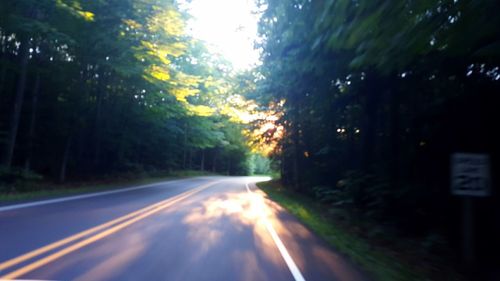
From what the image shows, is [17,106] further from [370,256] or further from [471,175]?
[471,175]

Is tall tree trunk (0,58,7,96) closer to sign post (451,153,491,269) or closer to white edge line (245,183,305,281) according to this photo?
white edge line (245,183,305,281)

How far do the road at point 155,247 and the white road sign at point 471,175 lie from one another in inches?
91.1

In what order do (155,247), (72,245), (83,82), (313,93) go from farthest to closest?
(83,82), (313,93), (155,247), (72,245)

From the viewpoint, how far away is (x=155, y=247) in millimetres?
8180

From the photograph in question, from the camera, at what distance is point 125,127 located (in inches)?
1324

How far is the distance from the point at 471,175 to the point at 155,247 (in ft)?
18.6

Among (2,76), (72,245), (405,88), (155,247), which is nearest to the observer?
(72,245)

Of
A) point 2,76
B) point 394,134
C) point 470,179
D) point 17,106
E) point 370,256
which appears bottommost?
point 370,256

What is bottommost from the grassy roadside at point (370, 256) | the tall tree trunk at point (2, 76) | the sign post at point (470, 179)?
the grassy roadside at point (370, 256)

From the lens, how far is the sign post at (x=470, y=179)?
7380 millimetres

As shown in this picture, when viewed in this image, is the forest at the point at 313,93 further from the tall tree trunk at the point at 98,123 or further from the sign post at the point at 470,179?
the sign post at the point at 470,179

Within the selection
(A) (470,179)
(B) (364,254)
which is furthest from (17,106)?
(A) (470,179)

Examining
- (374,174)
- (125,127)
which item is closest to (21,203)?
(374,174)

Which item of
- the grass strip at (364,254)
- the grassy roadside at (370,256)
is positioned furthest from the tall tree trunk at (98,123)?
the grassy roadside at (370,256)
